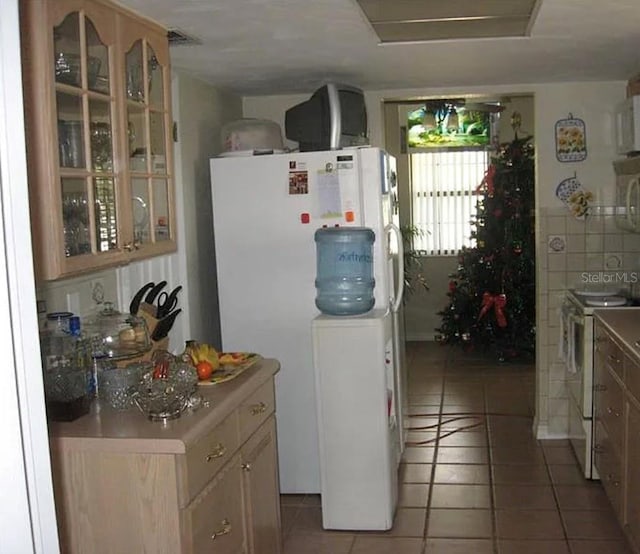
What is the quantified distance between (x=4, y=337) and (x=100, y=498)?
87cm

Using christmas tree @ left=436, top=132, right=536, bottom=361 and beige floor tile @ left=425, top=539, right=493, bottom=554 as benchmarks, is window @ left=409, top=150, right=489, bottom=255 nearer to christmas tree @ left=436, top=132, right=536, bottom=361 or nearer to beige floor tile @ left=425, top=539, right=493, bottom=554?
christmas tree @ left=436, top=132, right=536, bottom=361

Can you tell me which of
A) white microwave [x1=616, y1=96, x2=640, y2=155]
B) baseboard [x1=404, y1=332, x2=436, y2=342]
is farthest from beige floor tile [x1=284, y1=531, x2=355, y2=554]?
baseboard [x1=404, y1=332, x2=436, y2=342]

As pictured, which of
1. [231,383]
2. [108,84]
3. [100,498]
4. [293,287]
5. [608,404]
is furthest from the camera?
[293,287]

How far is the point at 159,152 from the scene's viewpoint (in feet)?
9.12

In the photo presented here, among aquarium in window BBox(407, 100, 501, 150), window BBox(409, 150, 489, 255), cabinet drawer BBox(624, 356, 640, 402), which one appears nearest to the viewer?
cabinet drawer BBox(624, 356, 640, 402)

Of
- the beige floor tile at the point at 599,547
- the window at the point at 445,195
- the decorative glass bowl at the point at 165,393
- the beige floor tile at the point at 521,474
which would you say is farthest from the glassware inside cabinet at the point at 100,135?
the window at the point at 445,195

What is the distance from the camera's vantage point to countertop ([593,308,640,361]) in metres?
3.17

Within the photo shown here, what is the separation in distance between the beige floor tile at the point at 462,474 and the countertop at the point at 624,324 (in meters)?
1.02

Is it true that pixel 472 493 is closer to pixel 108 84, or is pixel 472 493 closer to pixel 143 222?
pixel 143 222

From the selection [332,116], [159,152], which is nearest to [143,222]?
[159,152]

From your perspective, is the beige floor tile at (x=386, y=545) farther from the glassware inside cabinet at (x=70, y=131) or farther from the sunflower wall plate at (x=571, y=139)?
the sunflower wall plate at (x=571, y=139)

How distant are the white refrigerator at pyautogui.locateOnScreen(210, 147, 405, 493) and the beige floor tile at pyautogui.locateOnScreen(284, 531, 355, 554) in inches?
17.4

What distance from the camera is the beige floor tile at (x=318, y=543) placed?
3418 mm

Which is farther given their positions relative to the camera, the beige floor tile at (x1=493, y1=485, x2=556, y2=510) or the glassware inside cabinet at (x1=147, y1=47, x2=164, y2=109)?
the beige floor tile at (x1=493, y1=485, x2=556, y2=510)
